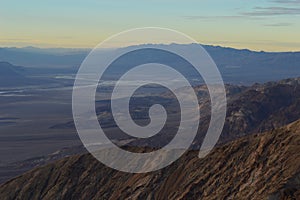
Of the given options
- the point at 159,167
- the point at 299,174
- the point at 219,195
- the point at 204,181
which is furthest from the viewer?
the point at 159,167

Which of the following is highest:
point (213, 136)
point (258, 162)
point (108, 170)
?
point (258, 162)

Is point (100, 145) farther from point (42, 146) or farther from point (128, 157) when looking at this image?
point (128, 157)

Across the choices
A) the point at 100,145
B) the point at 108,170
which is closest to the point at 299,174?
the point at 108,170

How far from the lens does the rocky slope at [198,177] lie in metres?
41.3

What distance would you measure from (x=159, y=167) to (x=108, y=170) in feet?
29.1

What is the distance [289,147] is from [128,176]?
22.6 m

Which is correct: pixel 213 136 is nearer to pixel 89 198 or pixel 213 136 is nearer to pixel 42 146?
pixel 42 146

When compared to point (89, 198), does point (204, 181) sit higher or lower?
higher

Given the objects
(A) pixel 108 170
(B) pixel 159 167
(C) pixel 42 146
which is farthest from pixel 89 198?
(C) pixel 42 146

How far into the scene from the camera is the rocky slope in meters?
41.3

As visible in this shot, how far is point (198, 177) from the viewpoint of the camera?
50156 mm

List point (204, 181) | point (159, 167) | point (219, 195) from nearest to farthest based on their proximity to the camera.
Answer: point (219, 195) < point (204, 181) < point (159, 167)

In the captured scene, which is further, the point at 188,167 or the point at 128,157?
the point at 128,157

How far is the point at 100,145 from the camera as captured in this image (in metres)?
153
